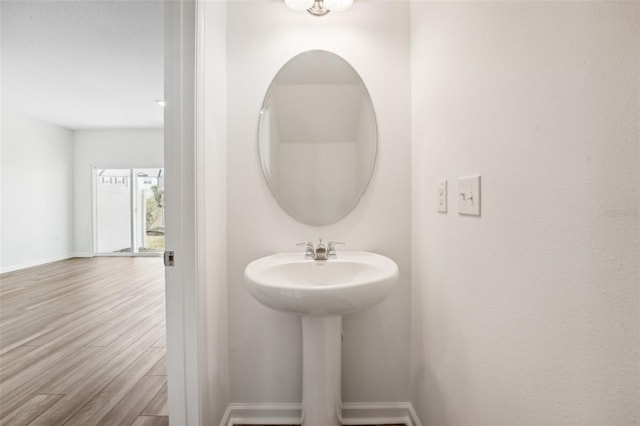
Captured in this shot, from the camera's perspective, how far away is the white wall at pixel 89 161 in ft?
19.4

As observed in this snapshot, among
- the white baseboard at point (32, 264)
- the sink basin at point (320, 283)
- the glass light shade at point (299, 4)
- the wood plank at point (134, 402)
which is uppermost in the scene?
the glass light shade at point (299, 4)

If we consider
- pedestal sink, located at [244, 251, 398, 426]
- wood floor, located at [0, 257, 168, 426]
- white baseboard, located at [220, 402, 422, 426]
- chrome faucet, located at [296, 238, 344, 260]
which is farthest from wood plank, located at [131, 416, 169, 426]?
chrome faucet, located at [296, 238, 344, 260]

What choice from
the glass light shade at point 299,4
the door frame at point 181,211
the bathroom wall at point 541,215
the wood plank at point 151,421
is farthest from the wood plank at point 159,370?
the glass light shade at point 299,4

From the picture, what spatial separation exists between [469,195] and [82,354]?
2.62 m

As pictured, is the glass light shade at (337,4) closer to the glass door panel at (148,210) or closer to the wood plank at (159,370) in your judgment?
the wood plank at (159,370)

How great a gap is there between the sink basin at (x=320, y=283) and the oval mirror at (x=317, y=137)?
0.82ft

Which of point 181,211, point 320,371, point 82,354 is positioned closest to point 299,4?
point 181,211

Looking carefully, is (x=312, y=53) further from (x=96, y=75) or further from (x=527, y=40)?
(x=96, y=75)

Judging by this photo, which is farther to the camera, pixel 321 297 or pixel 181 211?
pixel 181 211

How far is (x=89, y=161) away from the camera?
595 centimetres

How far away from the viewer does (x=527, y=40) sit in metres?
0.65

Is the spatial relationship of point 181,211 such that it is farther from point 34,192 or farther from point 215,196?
point 34,192

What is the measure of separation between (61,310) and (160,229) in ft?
11.1

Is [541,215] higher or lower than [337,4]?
lower
